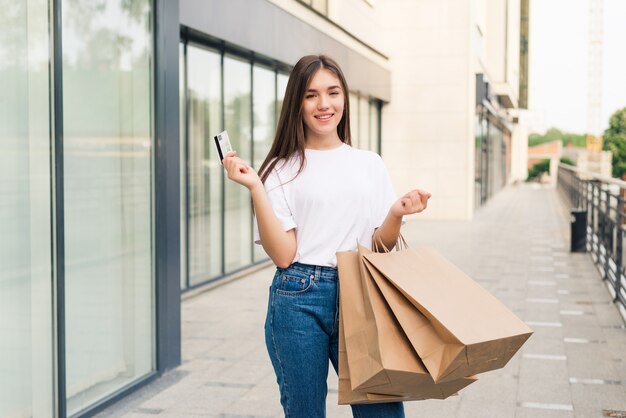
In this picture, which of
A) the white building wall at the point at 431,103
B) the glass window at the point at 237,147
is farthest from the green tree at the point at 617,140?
the glass window at the point at 237,147

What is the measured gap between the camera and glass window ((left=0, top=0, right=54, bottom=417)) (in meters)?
3.91

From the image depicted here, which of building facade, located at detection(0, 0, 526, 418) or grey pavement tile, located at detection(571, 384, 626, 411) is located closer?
building facade, located at detection(0, 0, 526, 418)

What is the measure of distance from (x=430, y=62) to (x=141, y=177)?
1564 centimetres

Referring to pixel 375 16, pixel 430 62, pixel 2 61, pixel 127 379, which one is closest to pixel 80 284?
pixel 127 379

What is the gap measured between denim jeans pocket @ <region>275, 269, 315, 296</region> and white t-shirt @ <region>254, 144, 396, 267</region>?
4cm

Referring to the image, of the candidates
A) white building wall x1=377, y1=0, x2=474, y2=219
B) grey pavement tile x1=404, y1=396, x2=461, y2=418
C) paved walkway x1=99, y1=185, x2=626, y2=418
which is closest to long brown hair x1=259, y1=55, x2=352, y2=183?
paved walkway x1=99, y1=185, x2=626, y2=418

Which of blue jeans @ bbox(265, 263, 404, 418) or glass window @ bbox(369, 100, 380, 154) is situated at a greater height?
glass window @ bbox(369, 100, 380, 154)

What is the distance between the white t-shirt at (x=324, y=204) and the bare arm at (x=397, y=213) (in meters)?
0.07

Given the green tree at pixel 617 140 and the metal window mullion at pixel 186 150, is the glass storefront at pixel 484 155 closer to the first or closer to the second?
the metal window mullion at pixel 186 150

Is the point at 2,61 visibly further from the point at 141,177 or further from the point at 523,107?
the point at 523,107

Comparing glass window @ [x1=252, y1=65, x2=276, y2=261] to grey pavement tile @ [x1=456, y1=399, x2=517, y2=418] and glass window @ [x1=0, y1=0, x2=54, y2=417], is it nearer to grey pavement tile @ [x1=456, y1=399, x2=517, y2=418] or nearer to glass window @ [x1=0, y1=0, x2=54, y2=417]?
grey pavement tile @ [x1=456, y1=399, x2=517, y2=418]

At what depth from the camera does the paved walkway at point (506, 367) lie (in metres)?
4.89

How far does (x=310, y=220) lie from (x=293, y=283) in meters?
0.20

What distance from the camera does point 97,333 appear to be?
482cm
